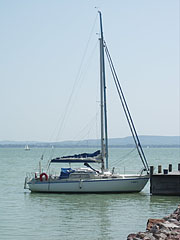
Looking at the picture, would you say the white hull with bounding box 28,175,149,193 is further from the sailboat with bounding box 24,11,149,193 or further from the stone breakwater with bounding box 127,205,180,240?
the stone breakwater with bounding box 127,205,180,240

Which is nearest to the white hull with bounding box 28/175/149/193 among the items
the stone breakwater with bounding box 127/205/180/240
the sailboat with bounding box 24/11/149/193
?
the sailboat with bounding box 24/11/149/193

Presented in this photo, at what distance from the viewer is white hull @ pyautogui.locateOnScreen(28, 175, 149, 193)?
1352 inches

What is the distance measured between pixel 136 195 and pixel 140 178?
1.06 meters

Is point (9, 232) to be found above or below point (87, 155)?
below

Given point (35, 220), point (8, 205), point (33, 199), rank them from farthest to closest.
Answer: point (33, 199), point (8, 205), point (35, 220)

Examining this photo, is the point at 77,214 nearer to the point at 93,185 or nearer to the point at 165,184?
the point at 93,185

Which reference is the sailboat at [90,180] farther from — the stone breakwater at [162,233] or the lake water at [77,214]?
the stone breakwater at [162,233]

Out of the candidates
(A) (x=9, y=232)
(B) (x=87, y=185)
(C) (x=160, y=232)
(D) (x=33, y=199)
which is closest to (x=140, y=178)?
(B) (x=87, y=185)

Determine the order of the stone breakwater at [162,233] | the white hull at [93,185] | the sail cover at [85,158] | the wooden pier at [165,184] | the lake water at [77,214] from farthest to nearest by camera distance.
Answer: the sail cover at [85,158]
the white hull at [93,185]
the wooden pier at [165,184]
the lake water at [77,214]
the stone breakwater at [162,233]

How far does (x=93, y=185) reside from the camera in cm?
3434

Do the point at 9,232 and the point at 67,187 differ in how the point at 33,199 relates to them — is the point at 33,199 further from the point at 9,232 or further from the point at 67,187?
the point at 9,232

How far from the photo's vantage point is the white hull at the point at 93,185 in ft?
113

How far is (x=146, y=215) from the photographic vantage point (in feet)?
89.8

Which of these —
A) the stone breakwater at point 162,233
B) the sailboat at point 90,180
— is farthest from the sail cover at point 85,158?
the stone breakwater at point 162,233
